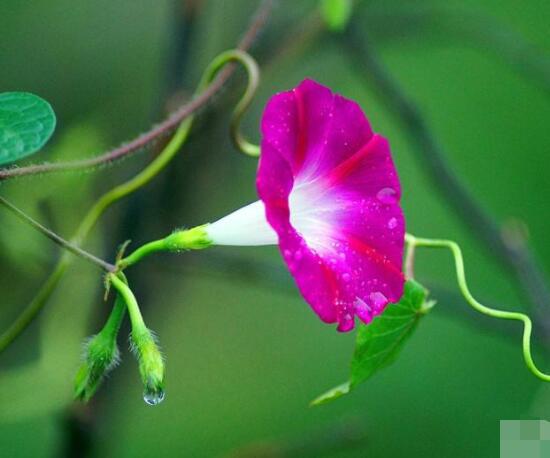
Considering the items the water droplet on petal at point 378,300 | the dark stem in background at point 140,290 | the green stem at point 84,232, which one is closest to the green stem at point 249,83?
the green stem at point 84,232

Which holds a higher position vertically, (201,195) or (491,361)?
(201,195)

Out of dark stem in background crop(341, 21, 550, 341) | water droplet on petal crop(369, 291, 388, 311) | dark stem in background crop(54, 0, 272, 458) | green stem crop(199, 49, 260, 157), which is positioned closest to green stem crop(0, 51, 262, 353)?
green stem crop(199, 49, 260, 157)

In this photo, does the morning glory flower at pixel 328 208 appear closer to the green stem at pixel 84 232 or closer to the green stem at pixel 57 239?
the green stem at pixel 57 239

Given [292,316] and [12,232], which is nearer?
[12,232]

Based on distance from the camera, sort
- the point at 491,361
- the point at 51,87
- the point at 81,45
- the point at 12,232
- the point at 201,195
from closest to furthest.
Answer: the point at 12,232 → the point at 201,195 → the point at 51,87 → the point at 81,45 → the point at 491,361

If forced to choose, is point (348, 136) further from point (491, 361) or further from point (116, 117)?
point (491, 361)

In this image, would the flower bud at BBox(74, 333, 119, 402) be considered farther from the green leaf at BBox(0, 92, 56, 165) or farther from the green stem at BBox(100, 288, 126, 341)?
the green leaf at BBox(0, 92, 56, 165)

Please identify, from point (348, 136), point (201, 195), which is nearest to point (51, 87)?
point (201, 195)

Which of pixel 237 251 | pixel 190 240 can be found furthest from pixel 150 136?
pixel 237 251
